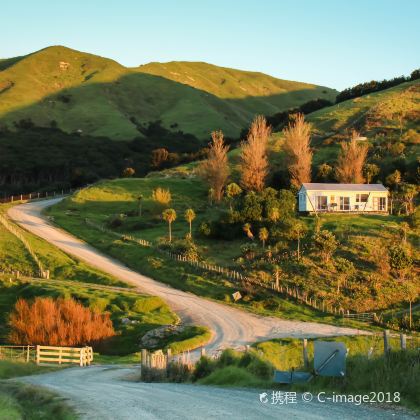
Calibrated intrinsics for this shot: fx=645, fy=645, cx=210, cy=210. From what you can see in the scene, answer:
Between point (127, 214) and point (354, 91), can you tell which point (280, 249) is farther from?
point (354, 91)

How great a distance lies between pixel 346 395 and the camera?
17344 millimetres

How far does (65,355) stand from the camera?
38.7 m

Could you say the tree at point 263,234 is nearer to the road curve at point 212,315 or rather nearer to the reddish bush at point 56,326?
the road curve at point 212,315

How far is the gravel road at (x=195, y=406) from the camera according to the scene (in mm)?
15219

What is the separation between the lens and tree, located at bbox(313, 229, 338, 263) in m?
63.9

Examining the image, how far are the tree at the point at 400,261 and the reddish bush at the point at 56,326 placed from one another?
27862 millimetres

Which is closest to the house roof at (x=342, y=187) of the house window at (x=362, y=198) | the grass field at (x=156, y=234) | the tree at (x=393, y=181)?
the house window at (x=362, y=198)

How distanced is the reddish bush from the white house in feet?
131

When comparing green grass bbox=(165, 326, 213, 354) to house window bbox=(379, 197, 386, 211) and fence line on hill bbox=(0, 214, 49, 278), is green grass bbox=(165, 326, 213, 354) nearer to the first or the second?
fence line on hill bbox=(0, 214, 49, 278)

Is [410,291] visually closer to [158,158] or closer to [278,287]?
[278,287]

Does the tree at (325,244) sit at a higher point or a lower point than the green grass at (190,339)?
higher

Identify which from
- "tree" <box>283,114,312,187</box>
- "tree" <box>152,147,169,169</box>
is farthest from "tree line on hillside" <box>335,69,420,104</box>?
"tree" <box>283,114,312,187</box>

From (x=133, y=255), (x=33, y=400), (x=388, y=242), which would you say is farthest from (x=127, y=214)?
(x=33, y=400)

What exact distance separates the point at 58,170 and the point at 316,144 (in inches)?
2952
